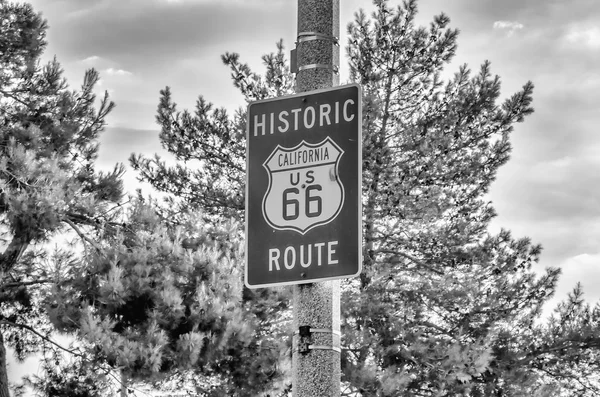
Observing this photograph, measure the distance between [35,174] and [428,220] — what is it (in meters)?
7.36

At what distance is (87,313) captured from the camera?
12336 millimetres

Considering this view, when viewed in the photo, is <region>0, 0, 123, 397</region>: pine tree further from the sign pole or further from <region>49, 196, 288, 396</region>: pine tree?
the sign pole

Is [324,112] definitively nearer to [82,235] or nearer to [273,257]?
[273,257]

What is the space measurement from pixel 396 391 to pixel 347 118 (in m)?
11.4

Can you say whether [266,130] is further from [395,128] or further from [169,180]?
[169,180]

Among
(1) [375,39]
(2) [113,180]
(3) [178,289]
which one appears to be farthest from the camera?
(1) [375,39]

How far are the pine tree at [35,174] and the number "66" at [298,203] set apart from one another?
409 inches

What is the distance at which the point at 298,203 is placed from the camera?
3607 millimetres

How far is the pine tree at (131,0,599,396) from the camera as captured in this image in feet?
50.0

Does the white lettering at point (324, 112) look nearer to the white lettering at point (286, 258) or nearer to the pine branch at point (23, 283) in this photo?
the white lettering at point (286, 258)

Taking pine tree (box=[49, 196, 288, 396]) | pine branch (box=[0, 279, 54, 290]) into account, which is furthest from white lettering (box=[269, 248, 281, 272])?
pine branch (box=[0, 279, 54, 290])

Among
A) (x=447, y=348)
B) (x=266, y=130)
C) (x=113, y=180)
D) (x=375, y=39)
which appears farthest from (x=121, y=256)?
(x=266, y=130)

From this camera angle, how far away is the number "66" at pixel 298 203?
3.57 m

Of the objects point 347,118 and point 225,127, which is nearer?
point 347,118
